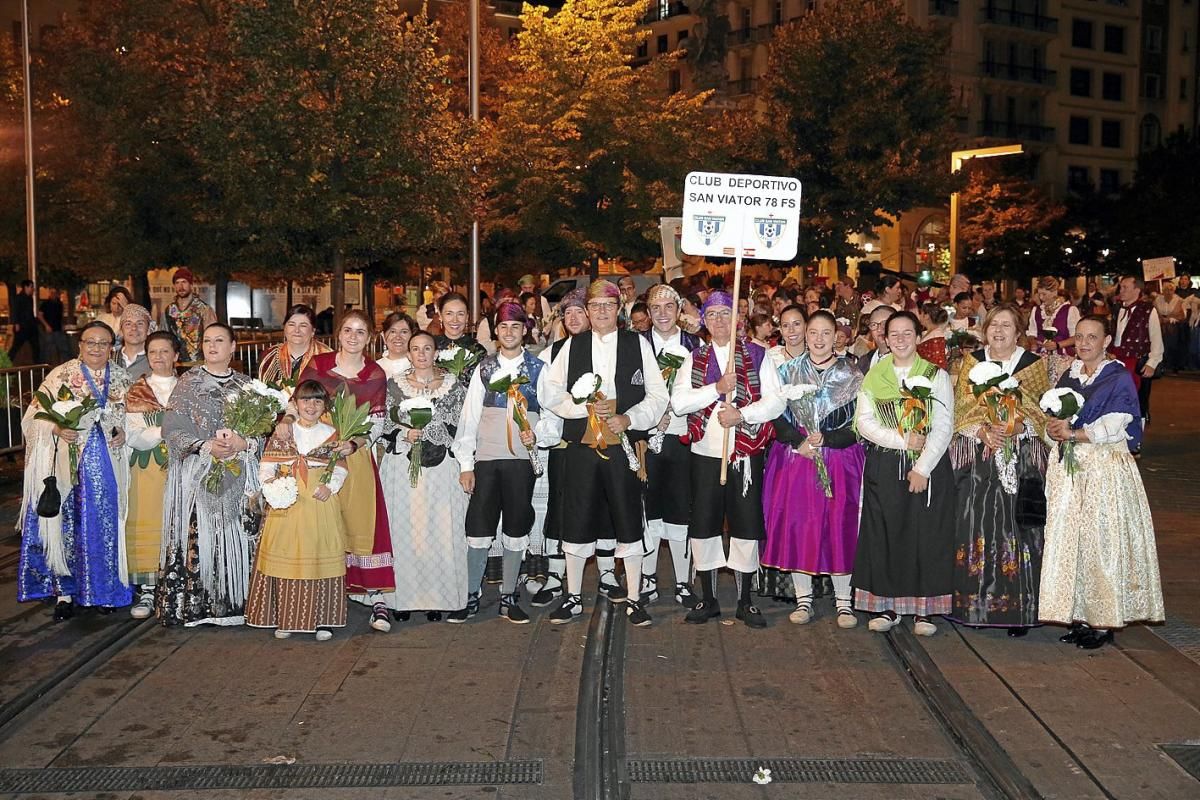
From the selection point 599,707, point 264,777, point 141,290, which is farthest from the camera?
point 141,290

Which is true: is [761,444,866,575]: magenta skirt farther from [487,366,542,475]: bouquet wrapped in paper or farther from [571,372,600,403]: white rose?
[487,366,542,475]: bouquet wrapped in paper

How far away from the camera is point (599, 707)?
664cm

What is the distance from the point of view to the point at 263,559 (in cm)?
798

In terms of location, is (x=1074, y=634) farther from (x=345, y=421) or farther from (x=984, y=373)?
(x=345, y=421)

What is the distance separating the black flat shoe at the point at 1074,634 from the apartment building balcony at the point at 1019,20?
55.2 meters

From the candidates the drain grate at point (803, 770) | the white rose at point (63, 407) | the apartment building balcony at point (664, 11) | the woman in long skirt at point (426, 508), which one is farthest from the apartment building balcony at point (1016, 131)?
the drain grate at point (803, 770)

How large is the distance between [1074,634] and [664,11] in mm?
65292

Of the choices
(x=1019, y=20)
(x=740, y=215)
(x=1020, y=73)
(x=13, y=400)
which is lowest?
(x=13, y=400)

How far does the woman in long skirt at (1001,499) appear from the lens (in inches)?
312

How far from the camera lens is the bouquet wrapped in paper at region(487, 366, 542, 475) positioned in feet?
26.9

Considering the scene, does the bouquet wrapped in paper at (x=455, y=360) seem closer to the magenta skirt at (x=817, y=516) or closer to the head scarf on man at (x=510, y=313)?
the head scarf on man at (x=510, y=313)

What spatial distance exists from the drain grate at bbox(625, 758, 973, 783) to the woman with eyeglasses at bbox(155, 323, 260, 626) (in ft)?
11.4

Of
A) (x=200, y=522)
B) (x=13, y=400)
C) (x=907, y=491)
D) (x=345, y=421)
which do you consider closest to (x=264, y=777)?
(x=345, y=421)

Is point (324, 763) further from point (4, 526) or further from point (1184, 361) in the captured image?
point (1184, 361)
